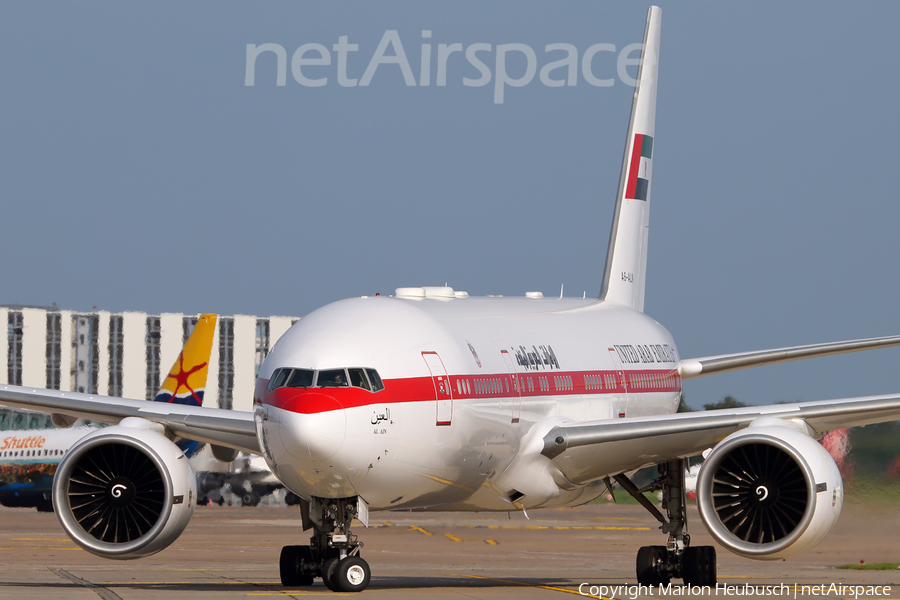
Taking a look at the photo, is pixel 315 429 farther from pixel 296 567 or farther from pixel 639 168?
pixel 639 168

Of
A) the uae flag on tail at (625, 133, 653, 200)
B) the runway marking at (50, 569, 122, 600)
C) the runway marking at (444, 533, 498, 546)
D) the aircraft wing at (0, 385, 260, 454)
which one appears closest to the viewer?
the runway marking at (50, 569, 122, 600)

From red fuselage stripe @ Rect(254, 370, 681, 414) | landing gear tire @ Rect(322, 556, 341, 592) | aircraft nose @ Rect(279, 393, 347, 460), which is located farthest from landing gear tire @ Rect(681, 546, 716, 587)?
aircraft nose @ Rect(279, 393, 347, 460)

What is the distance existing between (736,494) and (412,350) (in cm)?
485

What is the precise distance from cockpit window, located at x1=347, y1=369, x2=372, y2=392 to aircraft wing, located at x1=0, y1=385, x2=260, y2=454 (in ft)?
12.0

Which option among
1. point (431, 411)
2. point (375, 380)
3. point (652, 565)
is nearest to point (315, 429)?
point (375, 380)

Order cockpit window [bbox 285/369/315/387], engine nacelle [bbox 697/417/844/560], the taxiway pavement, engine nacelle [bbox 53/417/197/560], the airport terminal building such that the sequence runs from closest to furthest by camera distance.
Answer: cockpit window [bbox 285/369/315/387], engine nacelle [bbox 697/417/844/560], engine nacelle [bbox 53/417/197/560], the taxiway pavement, the airport terminal building

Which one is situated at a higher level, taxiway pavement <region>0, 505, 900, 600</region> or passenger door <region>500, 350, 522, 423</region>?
passenger door <region>500, 350, 522, 423</region>

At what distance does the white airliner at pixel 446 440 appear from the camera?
18.1m

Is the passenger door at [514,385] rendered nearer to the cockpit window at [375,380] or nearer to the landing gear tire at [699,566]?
the cockpit window at [375,380]

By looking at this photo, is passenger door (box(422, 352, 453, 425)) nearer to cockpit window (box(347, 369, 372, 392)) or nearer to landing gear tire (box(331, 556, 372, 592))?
cockpit window (box(347, 369, 372, 392))

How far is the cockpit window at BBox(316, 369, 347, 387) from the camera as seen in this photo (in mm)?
17828

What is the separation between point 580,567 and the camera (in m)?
28.4

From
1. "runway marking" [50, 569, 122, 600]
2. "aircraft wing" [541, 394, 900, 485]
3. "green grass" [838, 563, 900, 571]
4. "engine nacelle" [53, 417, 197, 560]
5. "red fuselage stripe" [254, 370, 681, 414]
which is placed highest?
"red fuselage stripe" [254, 370, 681, 414]

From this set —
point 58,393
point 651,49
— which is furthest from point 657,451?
point 651,49
